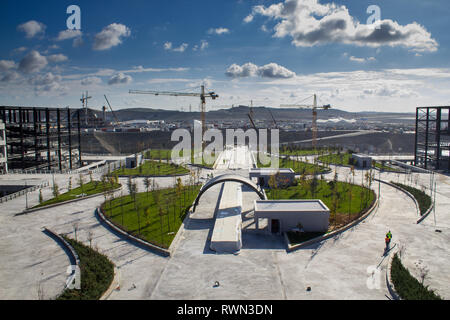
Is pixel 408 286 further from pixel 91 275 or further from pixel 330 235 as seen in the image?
pixel 91 275

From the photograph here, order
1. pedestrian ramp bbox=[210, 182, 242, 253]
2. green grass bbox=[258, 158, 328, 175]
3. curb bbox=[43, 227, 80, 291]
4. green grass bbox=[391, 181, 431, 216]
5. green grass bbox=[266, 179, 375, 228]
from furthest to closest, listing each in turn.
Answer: green grass bbox=[258, 158, 328, 175] → green grass bbox=[391, 181, 431, 216] → green grass bbox=[266, 179, 375, 228] → pedestrian ramp bbox=[210, 182, 242, 253] → curb bbox=[43, 227, 80, 291]

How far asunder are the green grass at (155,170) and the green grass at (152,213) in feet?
31.3

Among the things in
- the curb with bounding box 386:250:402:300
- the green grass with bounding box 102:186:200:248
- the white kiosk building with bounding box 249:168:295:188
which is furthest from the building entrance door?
the white kiosk building with bounding box 249:168:295:188

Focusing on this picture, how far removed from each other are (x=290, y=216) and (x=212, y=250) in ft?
16.8

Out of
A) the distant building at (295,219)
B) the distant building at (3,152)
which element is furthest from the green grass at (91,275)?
the distant building at (3,152)

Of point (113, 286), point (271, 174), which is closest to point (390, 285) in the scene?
point (113, 286)

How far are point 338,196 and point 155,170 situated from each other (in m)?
22.3

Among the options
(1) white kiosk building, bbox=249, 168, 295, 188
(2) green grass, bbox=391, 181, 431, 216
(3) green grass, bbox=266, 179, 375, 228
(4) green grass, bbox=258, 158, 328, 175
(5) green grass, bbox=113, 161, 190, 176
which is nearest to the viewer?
(3) green grass, bbox=266, 179, 375, 228

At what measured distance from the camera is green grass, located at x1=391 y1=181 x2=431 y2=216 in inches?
938

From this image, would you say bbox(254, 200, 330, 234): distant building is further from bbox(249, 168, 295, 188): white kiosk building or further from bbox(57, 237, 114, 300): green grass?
bbox(249, 168, 295, 188): white kiosk building

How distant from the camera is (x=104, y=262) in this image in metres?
15.1

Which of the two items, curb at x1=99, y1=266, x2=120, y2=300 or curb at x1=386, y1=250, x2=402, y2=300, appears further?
curb at x1=99, y1=266, x2=120, y2=300

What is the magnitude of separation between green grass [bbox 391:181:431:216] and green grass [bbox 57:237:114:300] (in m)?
19.6
